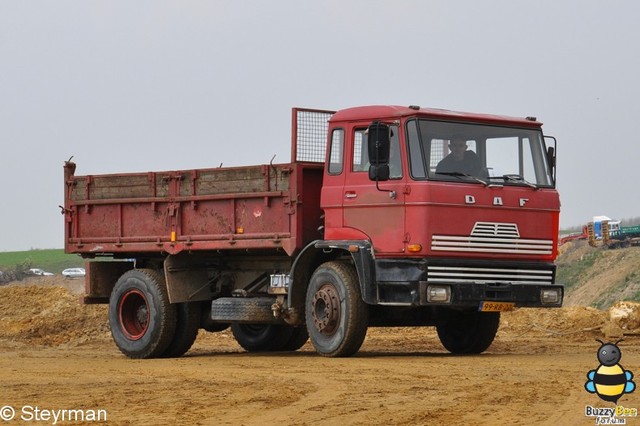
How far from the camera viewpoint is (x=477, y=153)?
57.8ft

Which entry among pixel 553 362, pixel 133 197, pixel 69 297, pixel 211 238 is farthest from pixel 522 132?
pixel 69 297

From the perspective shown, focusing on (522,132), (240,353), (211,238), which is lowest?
(240,353)

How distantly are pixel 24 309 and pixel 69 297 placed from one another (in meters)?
1.18

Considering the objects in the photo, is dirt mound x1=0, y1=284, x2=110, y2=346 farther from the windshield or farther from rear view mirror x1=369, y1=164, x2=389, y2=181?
the windshield

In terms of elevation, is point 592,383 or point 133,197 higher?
point 133,197

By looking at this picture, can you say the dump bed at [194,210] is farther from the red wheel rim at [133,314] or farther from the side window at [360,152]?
the side window at [360,152]

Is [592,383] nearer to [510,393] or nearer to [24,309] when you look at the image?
[510,393]

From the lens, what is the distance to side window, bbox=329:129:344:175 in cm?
1783

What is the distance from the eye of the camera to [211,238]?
1959cm

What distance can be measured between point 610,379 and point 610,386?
7 centimetres

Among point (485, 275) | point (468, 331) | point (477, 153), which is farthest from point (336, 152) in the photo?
point (468, 331)

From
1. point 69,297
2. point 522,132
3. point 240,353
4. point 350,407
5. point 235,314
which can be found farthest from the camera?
point 69,297

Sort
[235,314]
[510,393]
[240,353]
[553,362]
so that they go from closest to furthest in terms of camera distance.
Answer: [510,393]
[553,362]
[235,314]
[240,353]

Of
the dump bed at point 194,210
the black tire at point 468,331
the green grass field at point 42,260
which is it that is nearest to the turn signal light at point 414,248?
the dump bed at point 194,210
